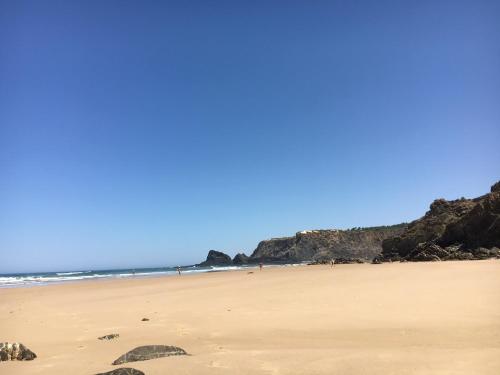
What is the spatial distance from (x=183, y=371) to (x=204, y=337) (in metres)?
3.00

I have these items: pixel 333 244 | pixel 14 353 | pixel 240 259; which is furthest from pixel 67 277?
pixel 333 244

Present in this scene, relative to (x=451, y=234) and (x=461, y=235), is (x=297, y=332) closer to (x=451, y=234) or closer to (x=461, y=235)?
(x=461, y=235)

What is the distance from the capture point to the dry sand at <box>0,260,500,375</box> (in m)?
5.44

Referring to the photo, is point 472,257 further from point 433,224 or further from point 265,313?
point 265,313

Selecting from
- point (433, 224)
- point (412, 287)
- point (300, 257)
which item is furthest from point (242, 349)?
point (300, 257)

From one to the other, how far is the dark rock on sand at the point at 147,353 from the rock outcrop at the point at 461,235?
2676 centimetres

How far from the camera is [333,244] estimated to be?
348ft

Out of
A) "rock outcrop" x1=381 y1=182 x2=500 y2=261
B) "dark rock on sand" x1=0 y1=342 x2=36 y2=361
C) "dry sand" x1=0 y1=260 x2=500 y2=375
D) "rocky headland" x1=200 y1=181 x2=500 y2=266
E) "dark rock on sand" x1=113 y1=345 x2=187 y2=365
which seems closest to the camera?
"dry sand" x1=0 y1=260 x2=500 y2=375

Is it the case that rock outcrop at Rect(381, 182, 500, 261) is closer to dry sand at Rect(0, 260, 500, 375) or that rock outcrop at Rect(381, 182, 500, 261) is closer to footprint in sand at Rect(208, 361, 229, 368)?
dry sand at Rect(0, 260, 500, 375)

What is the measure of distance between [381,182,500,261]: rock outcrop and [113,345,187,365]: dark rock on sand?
26.8m

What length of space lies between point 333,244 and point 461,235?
238ft

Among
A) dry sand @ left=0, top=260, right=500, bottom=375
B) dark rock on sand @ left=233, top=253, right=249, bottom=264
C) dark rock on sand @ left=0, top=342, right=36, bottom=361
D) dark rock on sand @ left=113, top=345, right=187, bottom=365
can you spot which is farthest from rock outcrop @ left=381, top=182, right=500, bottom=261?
dark rock on sand @ left=233, top=253, right=249, bottom=264

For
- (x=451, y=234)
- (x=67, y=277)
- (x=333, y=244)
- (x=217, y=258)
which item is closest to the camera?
(x=451, y=234)

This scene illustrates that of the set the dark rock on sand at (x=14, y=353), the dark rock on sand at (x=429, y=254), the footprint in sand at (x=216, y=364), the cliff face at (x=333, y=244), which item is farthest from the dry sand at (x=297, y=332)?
the cliff face at (x=333, y=244)
